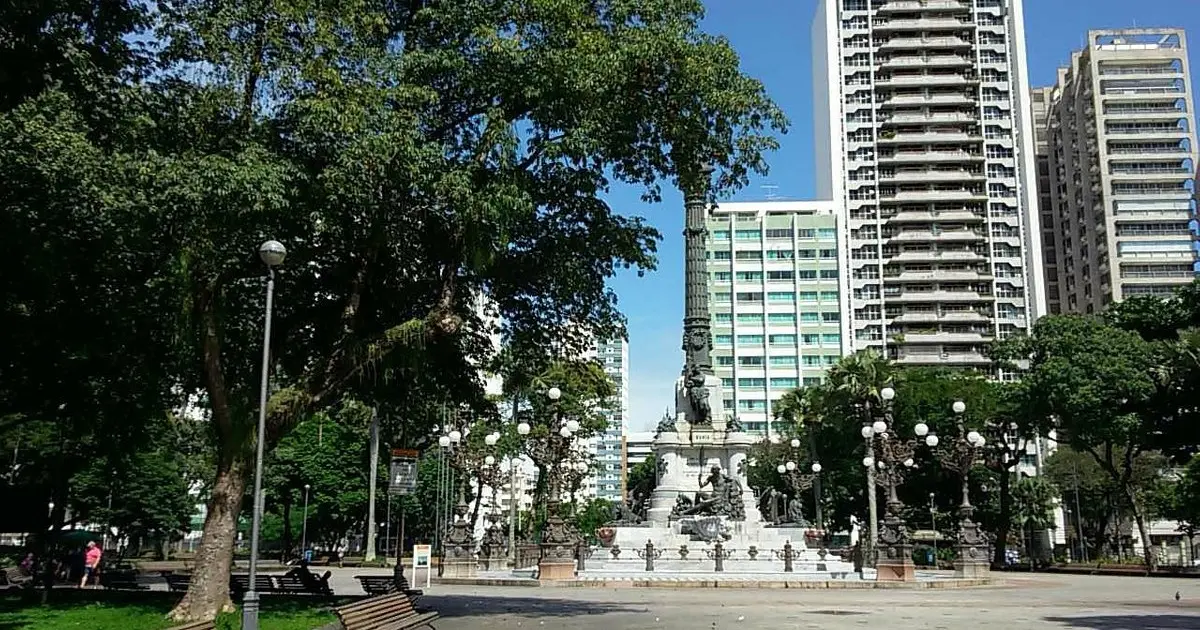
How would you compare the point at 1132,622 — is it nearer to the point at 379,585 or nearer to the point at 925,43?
the point at 379,585

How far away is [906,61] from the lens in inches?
3848

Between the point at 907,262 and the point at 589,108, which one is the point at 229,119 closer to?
the point at 589,108

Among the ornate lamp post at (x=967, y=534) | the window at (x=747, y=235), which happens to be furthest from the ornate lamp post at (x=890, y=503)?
the window at (x=747, y=235)

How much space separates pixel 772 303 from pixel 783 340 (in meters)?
3.97

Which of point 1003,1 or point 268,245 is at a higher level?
point 1003,1

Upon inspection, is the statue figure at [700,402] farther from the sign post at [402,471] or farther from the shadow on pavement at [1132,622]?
the shadow on pavement at [1132,622]

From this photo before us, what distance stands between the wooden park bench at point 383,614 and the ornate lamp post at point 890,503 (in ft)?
59.6

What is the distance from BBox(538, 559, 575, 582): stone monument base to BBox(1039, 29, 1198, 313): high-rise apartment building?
76011 mm

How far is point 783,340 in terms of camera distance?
102 meters

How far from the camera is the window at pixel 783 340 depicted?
333 feet

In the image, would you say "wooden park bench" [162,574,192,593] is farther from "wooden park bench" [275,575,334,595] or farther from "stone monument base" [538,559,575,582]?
"stone monument base" [538,559,575,582]

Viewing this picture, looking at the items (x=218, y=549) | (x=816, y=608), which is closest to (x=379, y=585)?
(x=218, y=549)

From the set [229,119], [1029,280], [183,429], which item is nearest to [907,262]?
[1029,280]

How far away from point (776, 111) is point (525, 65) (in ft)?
16.3
